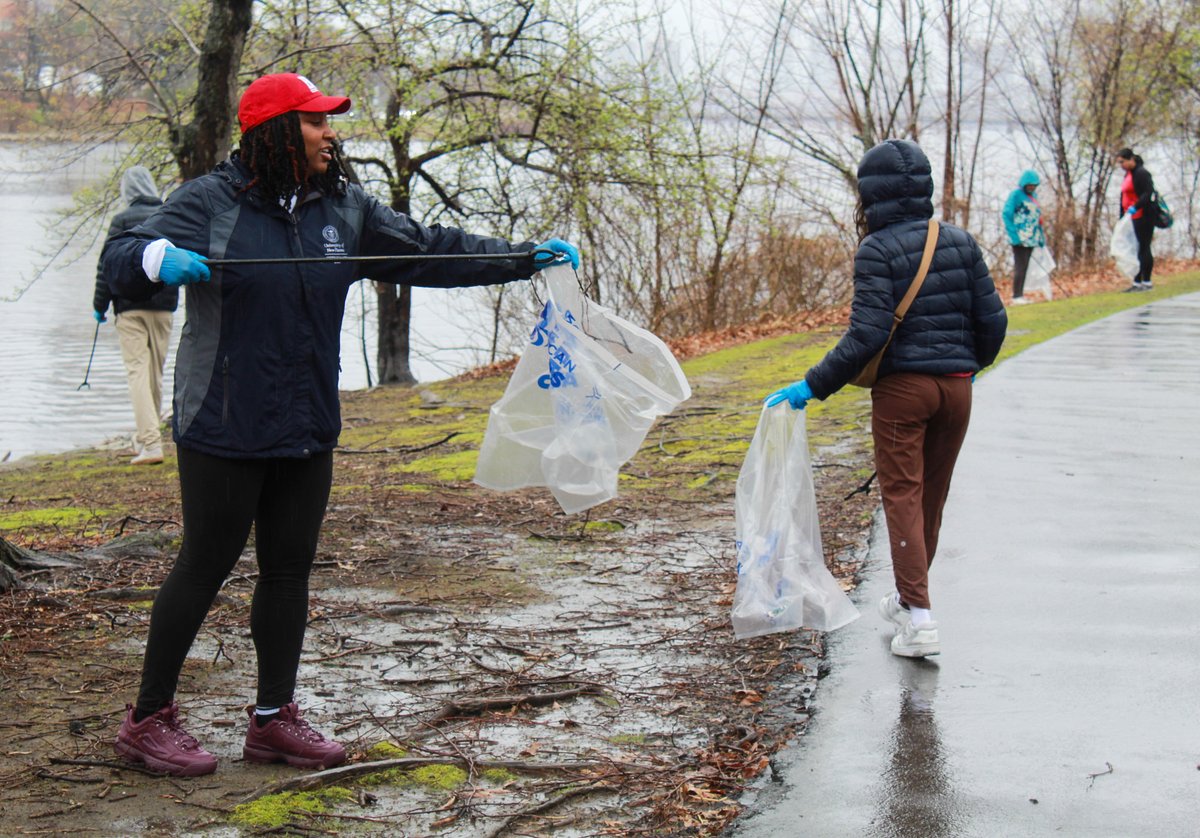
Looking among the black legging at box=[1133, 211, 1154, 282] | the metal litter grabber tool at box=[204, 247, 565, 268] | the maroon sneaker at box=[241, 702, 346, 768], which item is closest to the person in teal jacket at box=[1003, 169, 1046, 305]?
the black legging at box=[1133, 211, 1154, 282]

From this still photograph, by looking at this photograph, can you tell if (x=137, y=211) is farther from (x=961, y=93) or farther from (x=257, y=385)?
(x=961, y=93)

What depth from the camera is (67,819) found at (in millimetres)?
3236

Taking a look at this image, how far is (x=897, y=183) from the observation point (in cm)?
446

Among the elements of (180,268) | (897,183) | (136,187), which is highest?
(136,187)

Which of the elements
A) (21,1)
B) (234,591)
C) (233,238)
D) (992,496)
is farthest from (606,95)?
(233,238)

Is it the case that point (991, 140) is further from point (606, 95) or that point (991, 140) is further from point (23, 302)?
point (23, 302)

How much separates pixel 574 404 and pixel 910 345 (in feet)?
4.10

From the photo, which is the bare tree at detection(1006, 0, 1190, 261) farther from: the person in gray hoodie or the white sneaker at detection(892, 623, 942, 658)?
the white sneaker at detection(892, 623, 942, 658)

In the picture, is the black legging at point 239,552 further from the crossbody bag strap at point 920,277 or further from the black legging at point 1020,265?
the black legging at point 1020,265

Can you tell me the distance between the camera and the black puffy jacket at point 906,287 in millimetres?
4406

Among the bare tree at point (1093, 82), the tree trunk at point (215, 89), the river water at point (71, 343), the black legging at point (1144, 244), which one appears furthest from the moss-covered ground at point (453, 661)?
the bare tree at point (1093, 82)

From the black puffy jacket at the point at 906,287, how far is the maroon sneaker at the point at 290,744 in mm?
2058

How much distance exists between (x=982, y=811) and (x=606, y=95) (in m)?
13.4

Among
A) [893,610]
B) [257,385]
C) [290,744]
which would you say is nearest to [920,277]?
[893,610]
